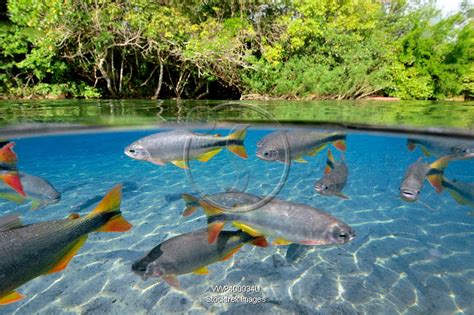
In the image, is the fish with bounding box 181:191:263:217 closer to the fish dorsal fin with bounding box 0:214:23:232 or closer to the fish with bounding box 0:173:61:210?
the fish dorsal fin with bounding box 0:214:23:232

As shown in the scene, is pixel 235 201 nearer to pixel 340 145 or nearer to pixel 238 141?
pixel 238 141

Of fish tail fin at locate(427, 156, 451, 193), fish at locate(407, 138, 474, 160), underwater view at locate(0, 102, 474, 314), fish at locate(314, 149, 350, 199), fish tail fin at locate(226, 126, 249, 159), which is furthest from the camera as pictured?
fish at locate(407, 138, 474, 160)

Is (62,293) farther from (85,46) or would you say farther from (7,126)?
(85,46)

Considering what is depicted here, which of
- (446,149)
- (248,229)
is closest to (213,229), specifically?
(248,229)

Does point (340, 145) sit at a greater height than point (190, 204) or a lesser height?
greater

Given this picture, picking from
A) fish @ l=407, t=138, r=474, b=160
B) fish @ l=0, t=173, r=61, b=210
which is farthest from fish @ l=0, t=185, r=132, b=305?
fish @ l=407, t=138, r=474, b=160

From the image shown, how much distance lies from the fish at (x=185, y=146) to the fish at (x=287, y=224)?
102 cm

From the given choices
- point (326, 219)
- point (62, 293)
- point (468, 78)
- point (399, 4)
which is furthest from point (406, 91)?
point (62, 293)

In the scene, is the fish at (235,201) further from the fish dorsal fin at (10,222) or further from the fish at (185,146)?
the fish dorsal fin at (10,222)

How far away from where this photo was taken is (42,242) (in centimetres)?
226

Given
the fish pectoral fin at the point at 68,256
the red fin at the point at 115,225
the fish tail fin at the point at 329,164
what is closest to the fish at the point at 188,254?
the red fin at the point at 115,225

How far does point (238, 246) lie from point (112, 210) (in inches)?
53.5

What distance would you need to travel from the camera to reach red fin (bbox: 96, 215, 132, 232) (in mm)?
2469

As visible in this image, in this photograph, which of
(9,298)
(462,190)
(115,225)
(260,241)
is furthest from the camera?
(462,190)
